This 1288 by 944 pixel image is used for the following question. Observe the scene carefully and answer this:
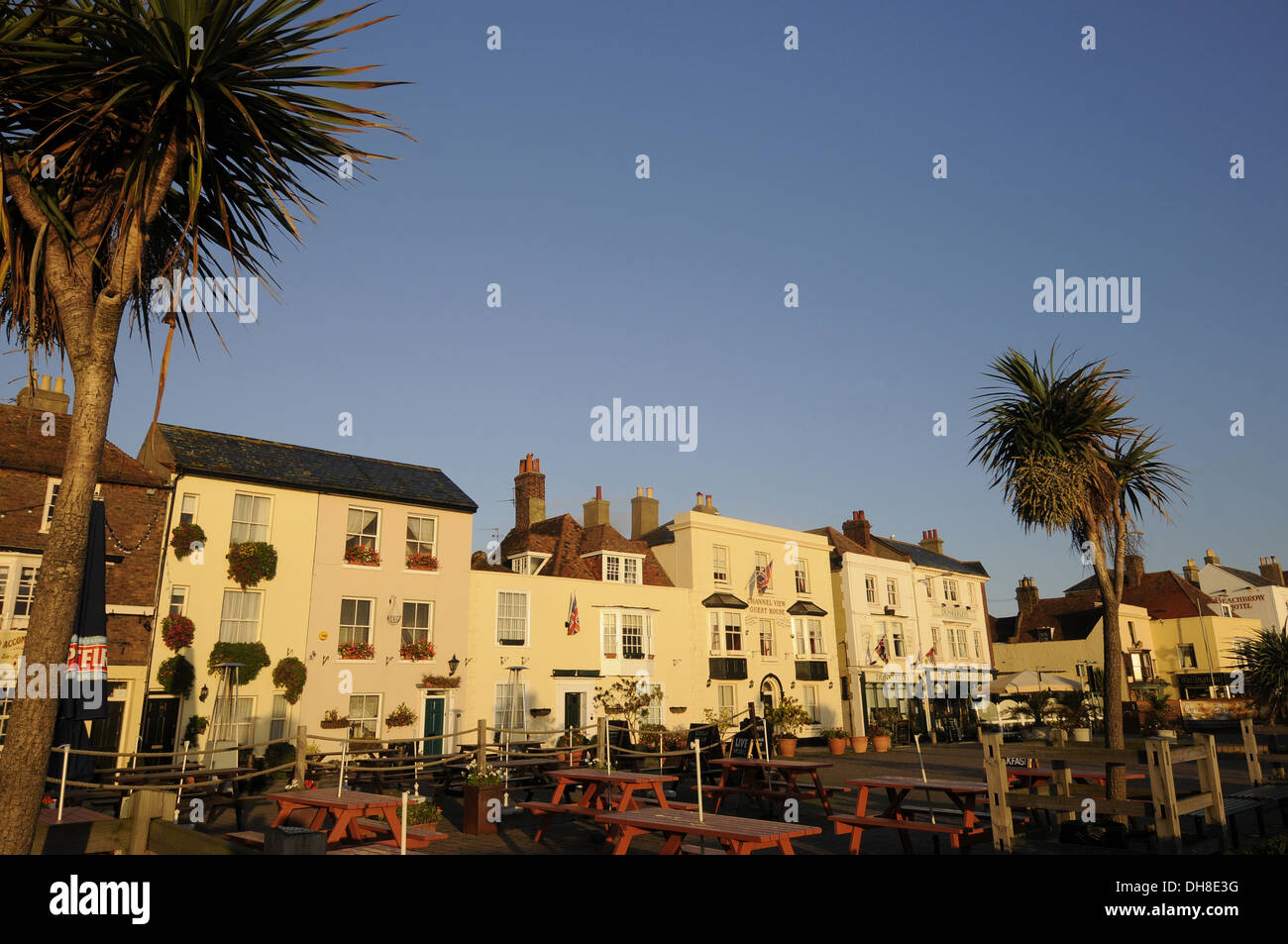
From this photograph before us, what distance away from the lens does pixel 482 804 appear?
13180mm

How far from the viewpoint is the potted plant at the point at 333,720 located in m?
24.3

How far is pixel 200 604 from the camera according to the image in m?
23.0

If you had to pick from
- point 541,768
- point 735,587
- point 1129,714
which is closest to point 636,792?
point 541,768

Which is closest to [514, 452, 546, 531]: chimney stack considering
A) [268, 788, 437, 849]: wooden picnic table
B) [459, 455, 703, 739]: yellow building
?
[459, 455, 703, 739]: yellow building

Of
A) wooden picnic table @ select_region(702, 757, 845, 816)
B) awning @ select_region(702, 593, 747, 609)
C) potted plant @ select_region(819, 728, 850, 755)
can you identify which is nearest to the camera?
A: wooden picnic table @ select_region(702, 757, 845, 816)

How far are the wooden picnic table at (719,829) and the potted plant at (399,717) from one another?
17.8m

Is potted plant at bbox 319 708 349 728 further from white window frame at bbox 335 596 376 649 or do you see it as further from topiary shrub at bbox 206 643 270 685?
topiary shrub at bbox 206 643 270 685

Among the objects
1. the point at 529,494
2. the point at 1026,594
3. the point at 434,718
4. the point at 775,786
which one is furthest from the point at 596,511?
the point at 1026,594

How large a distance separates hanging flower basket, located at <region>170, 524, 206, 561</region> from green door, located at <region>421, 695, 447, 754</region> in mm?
8226

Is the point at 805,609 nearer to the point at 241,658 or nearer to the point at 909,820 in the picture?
the point at 241,658

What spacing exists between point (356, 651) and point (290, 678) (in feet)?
6.66

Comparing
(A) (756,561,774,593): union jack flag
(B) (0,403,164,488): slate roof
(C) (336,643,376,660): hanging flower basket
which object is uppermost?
(B) (0,403,164,488): slate roof

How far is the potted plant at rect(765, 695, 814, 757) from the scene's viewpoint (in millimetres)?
29656
